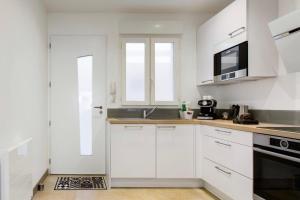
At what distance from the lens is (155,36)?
15.0ft

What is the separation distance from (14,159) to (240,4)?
262 centimetres

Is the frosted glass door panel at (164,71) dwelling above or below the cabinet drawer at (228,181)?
above

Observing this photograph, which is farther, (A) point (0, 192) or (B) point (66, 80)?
(B) point (66, 80)

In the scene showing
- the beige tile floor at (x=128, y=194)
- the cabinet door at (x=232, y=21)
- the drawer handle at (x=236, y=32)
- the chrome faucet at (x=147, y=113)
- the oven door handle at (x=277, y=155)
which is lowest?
the beige tile floor at (x=128, y=194)

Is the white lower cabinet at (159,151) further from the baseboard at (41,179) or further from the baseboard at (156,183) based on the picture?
the baseboard at (41,179)

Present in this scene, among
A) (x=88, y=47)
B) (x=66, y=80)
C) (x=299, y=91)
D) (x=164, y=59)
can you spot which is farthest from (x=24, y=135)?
(x=299, y=91)


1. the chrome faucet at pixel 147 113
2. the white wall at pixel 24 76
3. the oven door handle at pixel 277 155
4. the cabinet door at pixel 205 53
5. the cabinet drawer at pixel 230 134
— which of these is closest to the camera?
the oven door handle at pixel 277 155

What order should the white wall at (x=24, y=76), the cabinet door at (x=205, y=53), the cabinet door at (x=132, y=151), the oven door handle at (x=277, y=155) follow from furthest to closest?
the cabinet door at (x=205, y=53), the cabinet door at (x=132, y=151), the white wall at (x=24, y=76), the oven door handle at (x=277, y=155)

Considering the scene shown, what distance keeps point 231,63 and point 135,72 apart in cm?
165

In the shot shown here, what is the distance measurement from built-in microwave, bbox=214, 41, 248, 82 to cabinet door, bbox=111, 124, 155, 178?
1093mm

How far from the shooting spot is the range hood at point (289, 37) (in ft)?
7.54

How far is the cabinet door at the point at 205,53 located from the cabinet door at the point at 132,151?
3.52 ft

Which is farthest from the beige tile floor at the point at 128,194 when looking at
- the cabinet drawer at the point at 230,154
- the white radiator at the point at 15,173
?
the white radiator at the point at 15,173

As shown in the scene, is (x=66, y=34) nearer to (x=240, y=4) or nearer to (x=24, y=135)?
(x=24, y=135)
